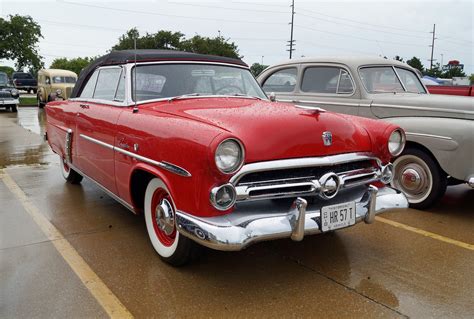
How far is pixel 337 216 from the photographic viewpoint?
2887 millimetres

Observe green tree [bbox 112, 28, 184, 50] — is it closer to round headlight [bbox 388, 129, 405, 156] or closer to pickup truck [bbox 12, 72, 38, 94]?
pickup truck [bbox 12, 72, 38, 94]

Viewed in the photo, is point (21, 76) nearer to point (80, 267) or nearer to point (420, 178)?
point (80, 267)

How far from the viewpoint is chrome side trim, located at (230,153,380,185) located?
266 centimetres

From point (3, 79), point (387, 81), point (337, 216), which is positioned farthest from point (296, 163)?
point (3, 79)

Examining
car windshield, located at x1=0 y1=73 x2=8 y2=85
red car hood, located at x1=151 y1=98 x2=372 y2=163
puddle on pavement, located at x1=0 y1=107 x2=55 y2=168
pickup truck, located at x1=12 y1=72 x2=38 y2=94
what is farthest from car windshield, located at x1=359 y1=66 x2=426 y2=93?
pickup truck, located at x1=12 y1=72 x2=38 y2=94

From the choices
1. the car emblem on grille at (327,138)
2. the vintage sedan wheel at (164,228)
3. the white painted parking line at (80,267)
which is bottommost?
the white painted parking line at (80,267)

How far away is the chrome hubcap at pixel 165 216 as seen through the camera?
3102 mm

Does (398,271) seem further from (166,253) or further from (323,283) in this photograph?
(166,253)

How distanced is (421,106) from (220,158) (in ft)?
10.8

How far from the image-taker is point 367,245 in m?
3.71

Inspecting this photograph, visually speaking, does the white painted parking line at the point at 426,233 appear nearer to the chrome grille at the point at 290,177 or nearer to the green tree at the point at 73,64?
the chrome grille at the point at 290,177

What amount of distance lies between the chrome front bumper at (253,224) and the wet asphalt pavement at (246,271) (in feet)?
1.44

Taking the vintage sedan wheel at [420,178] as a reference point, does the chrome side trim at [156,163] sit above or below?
above

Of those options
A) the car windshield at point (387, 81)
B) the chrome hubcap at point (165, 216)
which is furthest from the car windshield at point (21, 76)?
the chrome hubcap at point (165, 216)
